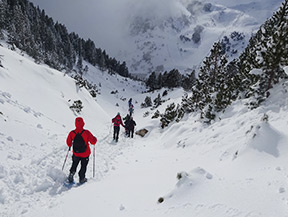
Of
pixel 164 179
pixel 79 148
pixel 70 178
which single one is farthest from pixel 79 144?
pixel 164 179

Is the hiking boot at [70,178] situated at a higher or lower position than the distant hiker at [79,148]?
lower

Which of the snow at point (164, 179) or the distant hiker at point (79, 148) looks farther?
the distant hiker at point (79, 148)

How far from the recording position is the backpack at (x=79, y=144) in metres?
6.11

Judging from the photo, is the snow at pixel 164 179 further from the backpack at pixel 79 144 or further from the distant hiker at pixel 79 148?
the backpack at pixel 79 144

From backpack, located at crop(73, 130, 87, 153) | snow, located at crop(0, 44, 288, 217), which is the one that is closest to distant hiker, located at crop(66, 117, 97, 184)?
backpack, located at crop(73, 130, 87, 153)

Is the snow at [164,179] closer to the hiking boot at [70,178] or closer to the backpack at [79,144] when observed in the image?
the hiking boot at [70,178]

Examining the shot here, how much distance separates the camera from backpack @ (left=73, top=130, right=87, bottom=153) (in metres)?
6.11

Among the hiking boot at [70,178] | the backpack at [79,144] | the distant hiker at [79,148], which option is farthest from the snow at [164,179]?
the backpack at [79,144]

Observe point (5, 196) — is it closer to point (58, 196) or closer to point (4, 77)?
point (58, 196)

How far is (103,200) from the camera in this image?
4.45m

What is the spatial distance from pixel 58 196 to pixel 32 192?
Answer: 2.37ft

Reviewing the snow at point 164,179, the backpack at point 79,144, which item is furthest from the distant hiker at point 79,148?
the snow at point 164,179

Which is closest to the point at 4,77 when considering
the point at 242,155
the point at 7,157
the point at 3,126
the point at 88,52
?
the point at 3,126

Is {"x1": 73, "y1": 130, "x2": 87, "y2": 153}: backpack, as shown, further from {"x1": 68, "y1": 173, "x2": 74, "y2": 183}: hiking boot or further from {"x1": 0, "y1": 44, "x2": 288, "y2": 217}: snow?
{"x1": 0, "y1": 44, "x2": 288, "y2": 217}: snow
